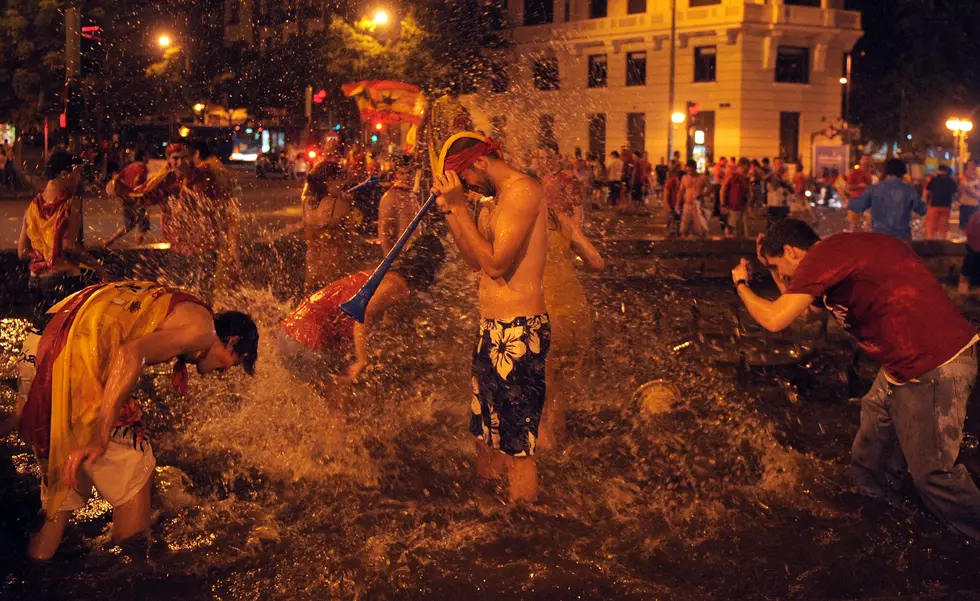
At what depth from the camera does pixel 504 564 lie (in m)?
4.37

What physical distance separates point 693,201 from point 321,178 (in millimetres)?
13037

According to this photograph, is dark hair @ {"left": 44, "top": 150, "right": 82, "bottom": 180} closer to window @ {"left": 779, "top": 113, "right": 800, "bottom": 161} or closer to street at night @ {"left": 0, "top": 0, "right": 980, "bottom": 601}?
street at night @ {"left": 0, "top": 0, "right": 980, "bottom": 601}

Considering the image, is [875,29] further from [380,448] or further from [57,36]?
[380,448]

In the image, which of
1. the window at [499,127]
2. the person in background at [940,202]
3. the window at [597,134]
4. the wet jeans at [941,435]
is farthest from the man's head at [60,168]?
the window at [597,134]

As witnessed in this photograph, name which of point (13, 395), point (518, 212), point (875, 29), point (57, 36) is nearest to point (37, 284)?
point (13, 395)

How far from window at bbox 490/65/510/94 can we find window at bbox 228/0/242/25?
16598mm

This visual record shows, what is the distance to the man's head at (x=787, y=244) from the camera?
4.68 m

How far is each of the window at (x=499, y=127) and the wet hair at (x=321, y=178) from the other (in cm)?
598

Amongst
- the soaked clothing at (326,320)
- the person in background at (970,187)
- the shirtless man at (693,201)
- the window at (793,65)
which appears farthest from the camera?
the window at (793,65)

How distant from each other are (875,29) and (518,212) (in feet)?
162

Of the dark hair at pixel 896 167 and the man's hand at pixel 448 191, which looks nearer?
the man's hand at pixel 448 191

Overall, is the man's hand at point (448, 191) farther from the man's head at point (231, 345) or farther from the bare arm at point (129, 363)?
the bare arm at point (129, 363)

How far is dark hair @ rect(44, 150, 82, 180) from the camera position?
779cm

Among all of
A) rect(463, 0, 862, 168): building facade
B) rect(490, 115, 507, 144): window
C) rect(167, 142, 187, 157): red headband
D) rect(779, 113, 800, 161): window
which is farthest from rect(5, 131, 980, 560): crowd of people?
rect(779, 113, 800, 161): window
